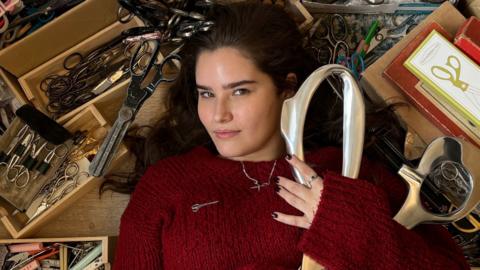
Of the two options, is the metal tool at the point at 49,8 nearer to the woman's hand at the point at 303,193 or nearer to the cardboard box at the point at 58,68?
the cardboard box at the point at 58,68

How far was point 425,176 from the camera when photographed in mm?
1039

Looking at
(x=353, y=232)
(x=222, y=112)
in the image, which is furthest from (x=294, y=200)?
(x=222, y=112)

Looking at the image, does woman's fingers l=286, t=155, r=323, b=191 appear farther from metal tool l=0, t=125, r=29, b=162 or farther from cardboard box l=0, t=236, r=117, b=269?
metal tool l=0, t=125, r=29, b=162

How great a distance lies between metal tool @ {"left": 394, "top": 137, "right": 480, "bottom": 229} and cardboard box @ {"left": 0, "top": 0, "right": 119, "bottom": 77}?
90cm

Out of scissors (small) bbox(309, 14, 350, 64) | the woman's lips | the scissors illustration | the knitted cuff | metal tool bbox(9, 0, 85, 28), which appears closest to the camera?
the knitted cuff

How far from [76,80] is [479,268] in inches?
48.6

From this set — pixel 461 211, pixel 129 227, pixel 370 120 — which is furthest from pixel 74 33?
pixel 461 211

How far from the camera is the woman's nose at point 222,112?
3.36ft

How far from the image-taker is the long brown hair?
1076mm

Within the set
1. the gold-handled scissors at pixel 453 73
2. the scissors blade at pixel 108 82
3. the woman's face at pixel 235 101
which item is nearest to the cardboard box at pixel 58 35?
the scissors blade at pixel 108 82

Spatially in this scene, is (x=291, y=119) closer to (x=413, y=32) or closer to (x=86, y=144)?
(x=413, y=32)

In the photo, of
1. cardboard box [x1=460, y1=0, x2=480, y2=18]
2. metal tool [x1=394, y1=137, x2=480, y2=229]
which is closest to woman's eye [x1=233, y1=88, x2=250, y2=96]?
metal tool [x1=394, y1=137, x2=480, y2=229]

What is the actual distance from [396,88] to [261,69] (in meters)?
0.42

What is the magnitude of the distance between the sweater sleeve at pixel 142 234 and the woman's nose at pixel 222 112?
28 centimetres
